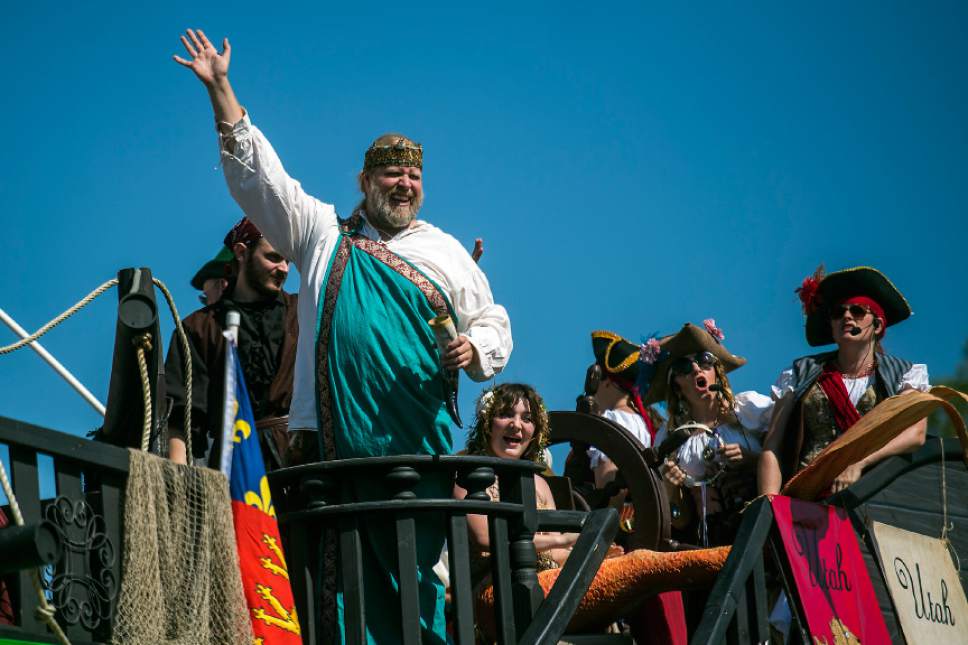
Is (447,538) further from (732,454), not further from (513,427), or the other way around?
(732,454)

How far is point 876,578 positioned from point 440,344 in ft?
6.82

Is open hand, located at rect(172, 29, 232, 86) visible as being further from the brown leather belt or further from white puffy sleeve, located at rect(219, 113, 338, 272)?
the brown leather belt

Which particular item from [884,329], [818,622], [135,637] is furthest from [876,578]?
[135,637]

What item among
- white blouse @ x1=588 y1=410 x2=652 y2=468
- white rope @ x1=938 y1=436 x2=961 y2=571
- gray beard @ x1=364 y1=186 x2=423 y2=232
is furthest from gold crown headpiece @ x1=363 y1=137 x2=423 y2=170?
white blouse @ x1=588 y1=410 x2=652 y2=468

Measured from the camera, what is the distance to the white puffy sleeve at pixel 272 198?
4543mm

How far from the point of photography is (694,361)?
6289 millimetres

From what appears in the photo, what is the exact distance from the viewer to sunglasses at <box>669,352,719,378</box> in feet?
20.6

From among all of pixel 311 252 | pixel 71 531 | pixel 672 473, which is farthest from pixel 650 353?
pixel 71 531

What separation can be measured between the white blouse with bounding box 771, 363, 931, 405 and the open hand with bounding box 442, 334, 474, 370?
1.97 metres

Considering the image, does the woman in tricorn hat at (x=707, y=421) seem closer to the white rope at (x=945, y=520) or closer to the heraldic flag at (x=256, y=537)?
the white rope at (x=945, y=520)

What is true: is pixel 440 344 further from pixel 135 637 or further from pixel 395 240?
pixel 135 637

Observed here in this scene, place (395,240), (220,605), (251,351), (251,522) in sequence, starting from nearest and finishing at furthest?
(220,605), (251,522), (395,240), (251,351)

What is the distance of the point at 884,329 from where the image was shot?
19.9 feet

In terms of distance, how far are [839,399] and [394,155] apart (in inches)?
83.5
